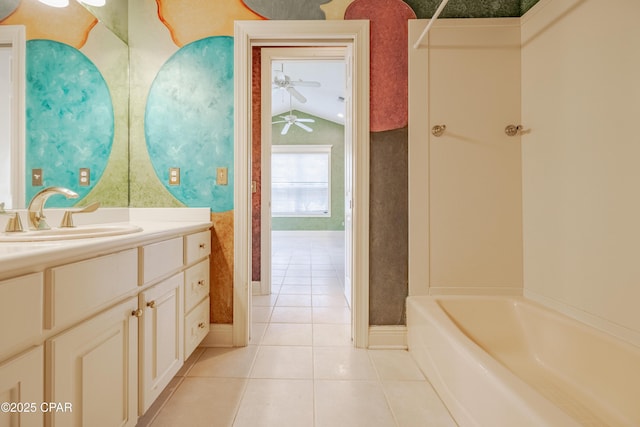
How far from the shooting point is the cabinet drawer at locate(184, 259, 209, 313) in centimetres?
158

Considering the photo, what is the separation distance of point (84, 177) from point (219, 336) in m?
1.21

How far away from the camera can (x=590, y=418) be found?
3.88ft

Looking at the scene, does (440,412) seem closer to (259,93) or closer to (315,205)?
(259,93)

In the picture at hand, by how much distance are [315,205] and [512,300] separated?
6070 millimetres

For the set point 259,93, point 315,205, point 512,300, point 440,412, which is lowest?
point 440,412

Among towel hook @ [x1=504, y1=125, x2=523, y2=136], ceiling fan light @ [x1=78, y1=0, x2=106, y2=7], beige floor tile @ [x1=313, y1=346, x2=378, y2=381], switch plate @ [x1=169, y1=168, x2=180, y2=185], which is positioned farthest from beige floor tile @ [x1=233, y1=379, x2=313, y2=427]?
ceiling fan light @ [x1=78, y1=0, x2=106, y2=7]

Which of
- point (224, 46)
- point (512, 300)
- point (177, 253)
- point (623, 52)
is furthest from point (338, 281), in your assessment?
point (623, 52)

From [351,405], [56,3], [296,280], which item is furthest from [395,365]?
[56,3]

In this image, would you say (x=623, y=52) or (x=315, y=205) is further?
(x=315, y=205)

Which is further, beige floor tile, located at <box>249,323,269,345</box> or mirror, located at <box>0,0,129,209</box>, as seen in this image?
beige floor tile, located at <box>249,323,269,345</box>

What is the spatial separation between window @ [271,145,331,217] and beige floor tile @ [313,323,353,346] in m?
5.38

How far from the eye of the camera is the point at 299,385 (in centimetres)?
153

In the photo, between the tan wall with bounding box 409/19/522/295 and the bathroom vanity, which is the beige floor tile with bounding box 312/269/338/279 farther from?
the bathroom vanity

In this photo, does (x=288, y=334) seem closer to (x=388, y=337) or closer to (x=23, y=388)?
(x=388, y=337)
